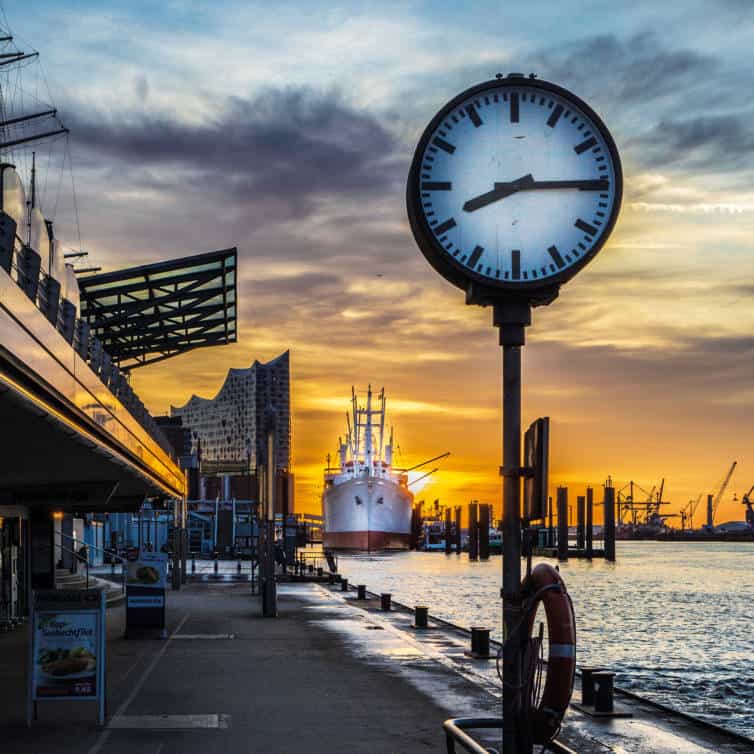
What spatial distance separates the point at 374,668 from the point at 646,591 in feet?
221

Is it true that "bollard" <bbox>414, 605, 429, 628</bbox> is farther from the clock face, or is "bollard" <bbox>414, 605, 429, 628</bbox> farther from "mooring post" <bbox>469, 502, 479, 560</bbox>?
"mooring post" <bbox>469, 502, 479, 560</bbox>

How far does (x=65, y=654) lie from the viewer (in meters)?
14.4

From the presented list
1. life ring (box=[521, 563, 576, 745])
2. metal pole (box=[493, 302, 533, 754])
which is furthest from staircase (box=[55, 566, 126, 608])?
metal pole (box=[493, 302, 533, 754])

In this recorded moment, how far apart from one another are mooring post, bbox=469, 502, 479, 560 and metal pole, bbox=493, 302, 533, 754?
6865 inches

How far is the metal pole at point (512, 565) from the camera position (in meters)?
8.03

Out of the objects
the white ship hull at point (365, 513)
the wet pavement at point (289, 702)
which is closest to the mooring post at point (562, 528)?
the white ship hull at point (365, 513)

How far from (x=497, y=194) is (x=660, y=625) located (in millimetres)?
47709

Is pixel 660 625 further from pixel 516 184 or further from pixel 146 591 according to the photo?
pixel 516 184

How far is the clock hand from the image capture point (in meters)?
8.23

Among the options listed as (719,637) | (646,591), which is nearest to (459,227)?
(719,637)

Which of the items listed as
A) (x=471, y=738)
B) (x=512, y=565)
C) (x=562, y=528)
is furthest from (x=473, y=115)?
(x=562, y=528)

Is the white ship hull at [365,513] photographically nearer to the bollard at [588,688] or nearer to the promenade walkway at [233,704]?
the promenade walkway at [233,704]

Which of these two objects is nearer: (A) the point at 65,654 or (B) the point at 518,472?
(B) the point at 518,472

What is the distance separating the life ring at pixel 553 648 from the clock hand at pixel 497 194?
233 cm
